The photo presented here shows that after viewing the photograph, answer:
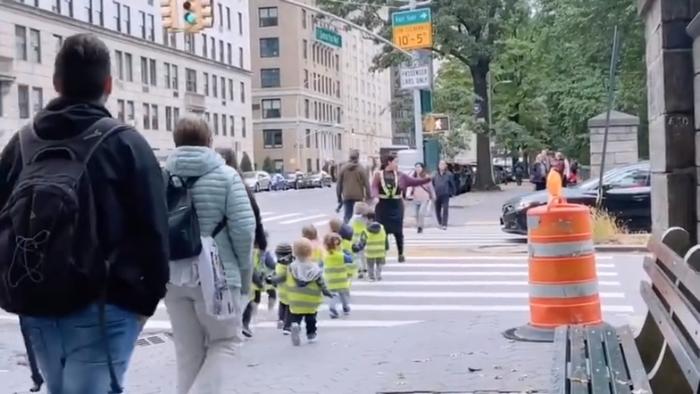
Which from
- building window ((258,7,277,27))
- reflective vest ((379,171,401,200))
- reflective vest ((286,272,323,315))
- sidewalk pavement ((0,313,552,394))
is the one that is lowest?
sidewalk pavement ((0,313,552,394))

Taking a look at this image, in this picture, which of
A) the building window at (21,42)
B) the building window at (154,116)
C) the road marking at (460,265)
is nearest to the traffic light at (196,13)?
the road marking at (460,265)

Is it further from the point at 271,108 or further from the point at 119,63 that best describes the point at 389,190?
the point at 271,108

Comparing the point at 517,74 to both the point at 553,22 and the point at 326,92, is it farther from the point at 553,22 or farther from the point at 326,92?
the point at 326,92

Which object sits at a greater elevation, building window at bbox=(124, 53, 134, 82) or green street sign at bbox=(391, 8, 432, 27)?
building window at bbox=(124, 53, 134, 82)

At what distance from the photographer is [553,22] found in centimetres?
3828

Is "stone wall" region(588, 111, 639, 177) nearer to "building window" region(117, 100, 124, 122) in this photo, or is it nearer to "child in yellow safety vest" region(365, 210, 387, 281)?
"child in yellow safety vest" region(365, 210, 387, 281)

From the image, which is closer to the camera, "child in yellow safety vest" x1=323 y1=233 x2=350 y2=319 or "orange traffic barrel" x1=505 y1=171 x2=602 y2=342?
"orange traffic barrel" x1=505 y1=171 x2=602 y2=342

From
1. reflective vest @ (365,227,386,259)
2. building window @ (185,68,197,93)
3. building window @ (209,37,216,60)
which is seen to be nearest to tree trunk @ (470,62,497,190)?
reflective vest @ (365,227,386,259)

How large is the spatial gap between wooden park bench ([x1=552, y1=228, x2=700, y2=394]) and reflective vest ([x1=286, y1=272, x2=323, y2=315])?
302 centimetres

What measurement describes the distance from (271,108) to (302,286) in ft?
328

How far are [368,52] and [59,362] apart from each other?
437ft

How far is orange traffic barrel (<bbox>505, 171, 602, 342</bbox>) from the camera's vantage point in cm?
908

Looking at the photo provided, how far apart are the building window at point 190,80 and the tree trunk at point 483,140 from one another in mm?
36975

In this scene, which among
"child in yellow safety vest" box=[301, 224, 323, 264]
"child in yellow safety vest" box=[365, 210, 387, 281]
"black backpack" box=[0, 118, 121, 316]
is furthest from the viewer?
"child in yellow safety vest" box=[365, 210, 387, 281]
